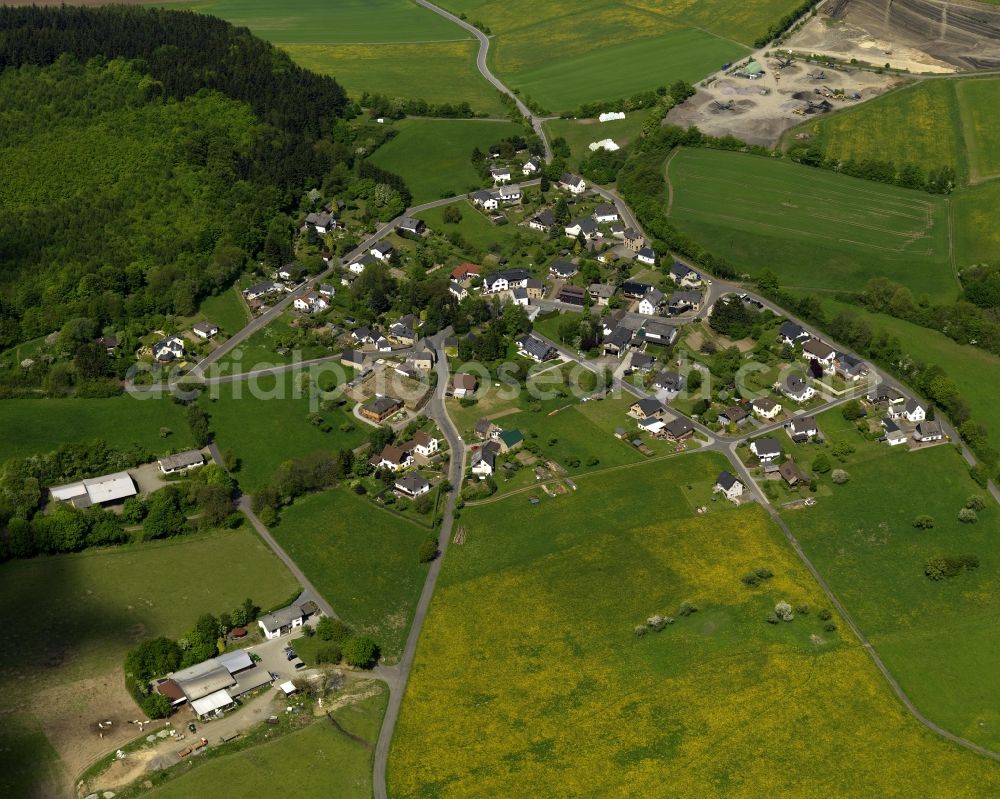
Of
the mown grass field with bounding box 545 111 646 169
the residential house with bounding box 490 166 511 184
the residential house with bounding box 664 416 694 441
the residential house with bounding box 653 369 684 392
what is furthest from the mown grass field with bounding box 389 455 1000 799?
the mown grass field with bounding box 545 111 646 169

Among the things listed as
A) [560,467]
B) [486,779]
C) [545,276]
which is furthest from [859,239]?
[486,779]

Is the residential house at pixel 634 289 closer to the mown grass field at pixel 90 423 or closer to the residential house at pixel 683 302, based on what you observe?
the residential house at pixel 683 302

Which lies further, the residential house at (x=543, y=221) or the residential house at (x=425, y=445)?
the residential house at (x=543, y=221)

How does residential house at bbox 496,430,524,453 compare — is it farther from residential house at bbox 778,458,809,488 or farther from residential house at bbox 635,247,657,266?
residential house at bbox 635,247,657,266

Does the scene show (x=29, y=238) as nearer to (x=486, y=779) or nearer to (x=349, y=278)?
(x=349, y=278)

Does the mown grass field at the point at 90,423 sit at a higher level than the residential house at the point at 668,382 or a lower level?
lower

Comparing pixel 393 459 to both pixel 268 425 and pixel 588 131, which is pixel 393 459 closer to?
pixel 268 425

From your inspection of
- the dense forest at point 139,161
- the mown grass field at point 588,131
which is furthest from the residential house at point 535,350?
the mown grass field at point 588,131
